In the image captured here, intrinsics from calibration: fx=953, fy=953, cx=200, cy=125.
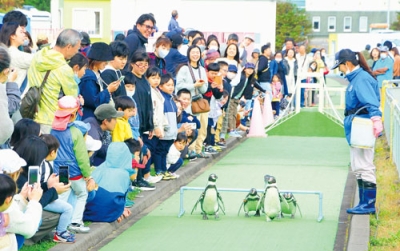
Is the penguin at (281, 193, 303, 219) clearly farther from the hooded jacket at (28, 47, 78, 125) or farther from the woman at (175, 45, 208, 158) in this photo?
the woman at (175, 45, 208, 158)

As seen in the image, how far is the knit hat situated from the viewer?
1070cm

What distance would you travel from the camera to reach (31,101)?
371 inches

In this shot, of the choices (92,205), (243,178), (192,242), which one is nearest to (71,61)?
(92,205)

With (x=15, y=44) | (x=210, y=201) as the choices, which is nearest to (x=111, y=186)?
(x=210, y=201)

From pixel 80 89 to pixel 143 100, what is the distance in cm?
159

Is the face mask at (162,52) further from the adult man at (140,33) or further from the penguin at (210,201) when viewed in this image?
the penguin at (210,201)

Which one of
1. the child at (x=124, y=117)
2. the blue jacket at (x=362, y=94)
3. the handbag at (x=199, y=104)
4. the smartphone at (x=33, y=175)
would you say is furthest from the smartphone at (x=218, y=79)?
the smartphone at (x=33, y=175)

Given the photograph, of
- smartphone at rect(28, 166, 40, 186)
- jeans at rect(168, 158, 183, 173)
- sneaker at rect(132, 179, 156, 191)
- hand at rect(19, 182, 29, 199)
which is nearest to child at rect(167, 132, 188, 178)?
jeans at rect(168, 158, 183, 173)

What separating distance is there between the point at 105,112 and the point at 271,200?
2.03m

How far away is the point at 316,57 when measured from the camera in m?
28.8

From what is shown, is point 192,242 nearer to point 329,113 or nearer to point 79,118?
point 79,118

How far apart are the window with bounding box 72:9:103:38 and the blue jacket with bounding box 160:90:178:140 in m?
38.0

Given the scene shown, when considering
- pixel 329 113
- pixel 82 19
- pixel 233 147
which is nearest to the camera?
pixel 233 147

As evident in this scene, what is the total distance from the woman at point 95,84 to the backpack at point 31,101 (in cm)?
109
